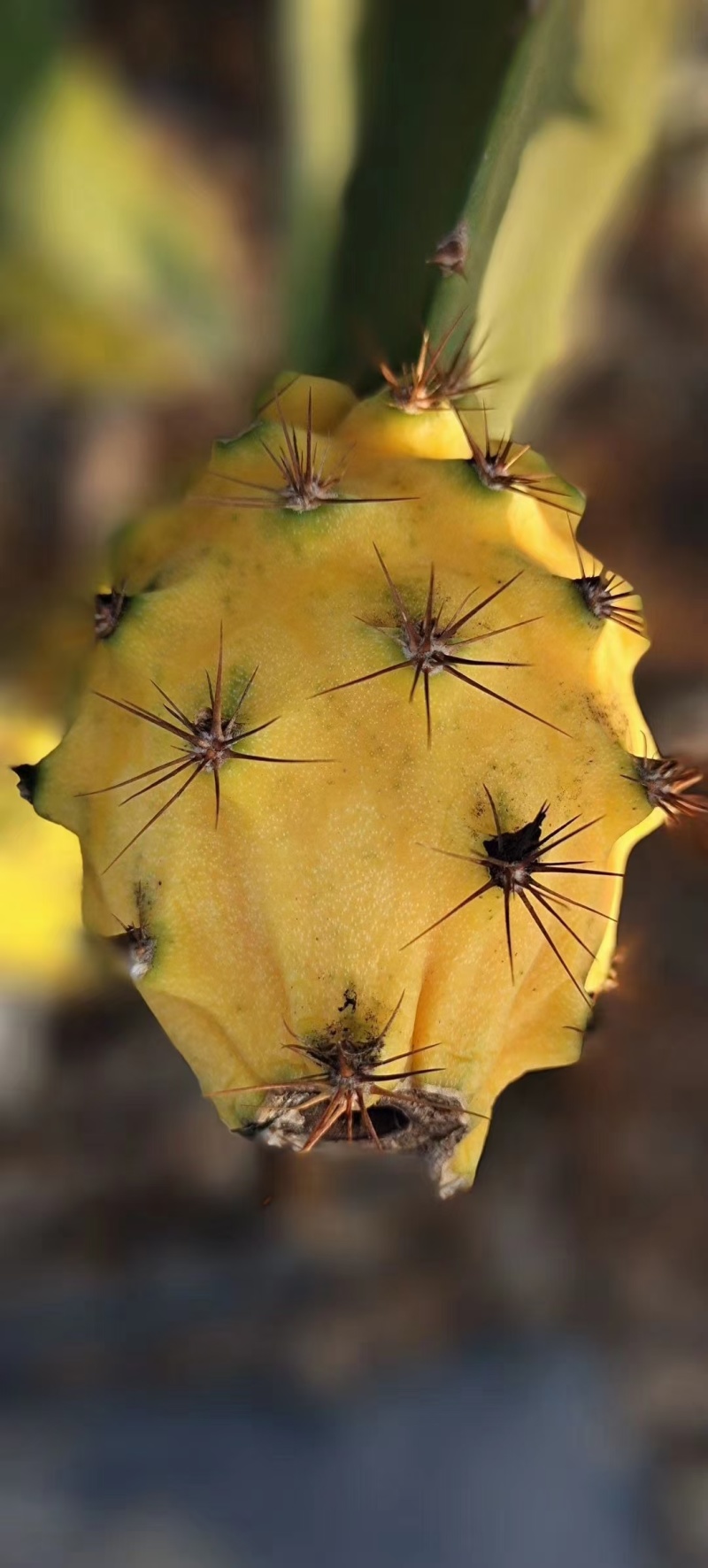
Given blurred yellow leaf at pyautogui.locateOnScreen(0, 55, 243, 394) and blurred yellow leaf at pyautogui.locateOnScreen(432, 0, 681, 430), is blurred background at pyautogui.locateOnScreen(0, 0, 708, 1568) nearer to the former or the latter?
blurred yellow leaf at pyautogui.locateOnScreen(0, 55, 243, 394)

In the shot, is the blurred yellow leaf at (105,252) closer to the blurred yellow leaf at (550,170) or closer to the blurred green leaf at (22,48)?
the blurred green leaf at (22,48)

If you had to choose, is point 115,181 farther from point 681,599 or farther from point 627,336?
point 681,599

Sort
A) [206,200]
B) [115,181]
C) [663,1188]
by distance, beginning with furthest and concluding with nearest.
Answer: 1. [663,1188]
2. [206,200]
3. [115,181]

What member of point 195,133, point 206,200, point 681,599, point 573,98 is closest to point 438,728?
point 573,98

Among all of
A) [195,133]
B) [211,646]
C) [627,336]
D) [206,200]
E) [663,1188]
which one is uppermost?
[195,133]

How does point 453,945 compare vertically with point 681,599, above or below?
below

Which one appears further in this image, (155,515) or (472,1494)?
(472,1494)

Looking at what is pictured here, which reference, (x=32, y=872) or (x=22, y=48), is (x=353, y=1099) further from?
(x=22, y=48)
